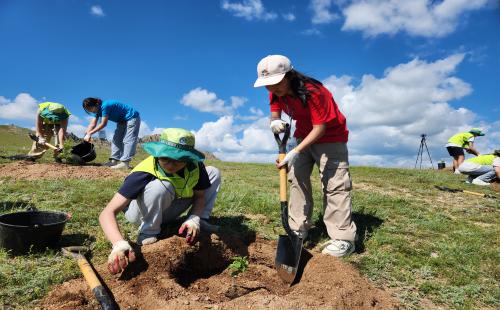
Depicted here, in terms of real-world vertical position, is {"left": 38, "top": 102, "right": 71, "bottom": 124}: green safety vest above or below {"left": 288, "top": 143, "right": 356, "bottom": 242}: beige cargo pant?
above

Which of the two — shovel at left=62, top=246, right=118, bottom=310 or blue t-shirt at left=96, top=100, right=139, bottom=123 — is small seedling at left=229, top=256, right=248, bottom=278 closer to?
shovel at left=62, top=246, right=118, bottom=310

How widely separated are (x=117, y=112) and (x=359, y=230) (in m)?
6.94

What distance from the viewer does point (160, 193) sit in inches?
145

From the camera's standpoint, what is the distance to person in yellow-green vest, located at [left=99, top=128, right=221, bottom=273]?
329 cm

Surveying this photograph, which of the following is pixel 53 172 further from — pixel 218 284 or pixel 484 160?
pixel 484 160

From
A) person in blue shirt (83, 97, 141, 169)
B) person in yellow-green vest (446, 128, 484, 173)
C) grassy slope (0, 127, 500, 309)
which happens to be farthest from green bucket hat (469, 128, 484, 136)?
person in blue shirt (83, 97, 141, 169)

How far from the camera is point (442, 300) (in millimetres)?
3381

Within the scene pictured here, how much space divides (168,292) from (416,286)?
7.33 ft

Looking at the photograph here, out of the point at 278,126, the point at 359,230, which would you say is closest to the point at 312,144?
the point at 278,126

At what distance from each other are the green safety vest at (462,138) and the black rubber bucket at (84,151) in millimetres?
12015

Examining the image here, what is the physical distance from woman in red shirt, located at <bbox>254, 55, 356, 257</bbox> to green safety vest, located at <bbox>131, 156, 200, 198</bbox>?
0.92 m

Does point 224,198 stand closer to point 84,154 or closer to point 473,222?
point 473,222

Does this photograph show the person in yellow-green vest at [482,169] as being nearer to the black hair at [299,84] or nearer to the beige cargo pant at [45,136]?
the black hair at [299,84]

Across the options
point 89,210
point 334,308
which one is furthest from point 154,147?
point 89,210
